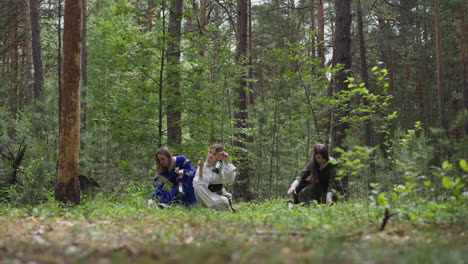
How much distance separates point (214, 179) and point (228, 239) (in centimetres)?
448

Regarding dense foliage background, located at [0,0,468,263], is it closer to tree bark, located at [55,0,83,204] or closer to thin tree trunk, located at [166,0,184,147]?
thin tree trunk, located at [166,0,184,147]

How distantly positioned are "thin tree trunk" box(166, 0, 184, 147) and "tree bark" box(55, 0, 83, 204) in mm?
2643

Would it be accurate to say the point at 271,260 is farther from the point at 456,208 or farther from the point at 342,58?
the point at 342,58

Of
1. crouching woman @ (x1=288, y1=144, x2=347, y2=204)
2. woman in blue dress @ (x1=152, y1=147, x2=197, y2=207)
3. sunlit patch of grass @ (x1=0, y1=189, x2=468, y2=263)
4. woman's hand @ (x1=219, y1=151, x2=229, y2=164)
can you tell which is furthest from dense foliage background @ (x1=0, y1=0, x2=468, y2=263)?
woman's hand @ (x1=219, y1=151, x2=229, y2=164)

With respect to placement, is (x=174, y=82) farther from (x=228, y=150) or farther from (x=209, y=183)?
(x=209, y=183)

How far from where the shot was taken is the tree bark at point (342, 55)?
32.8ft

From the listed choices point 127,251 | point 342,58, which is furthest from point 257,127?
point 127,251

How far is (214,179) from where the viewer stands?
309 inches

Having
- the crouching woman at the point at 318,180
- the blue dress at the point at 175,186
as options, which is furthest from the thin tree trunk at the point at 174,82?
the crouching woman at the point at 318,180

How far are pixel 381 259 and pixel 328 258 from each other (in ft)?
1.03

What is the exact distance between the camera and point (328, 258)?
2.41 m

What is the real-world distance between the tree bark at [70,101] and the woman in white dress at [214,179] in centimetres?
226

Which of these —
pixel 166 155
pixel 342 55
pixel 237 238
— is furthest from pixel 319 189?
pixel 237 238

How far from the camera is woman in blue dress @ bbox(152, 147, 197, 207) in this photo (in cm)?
786
